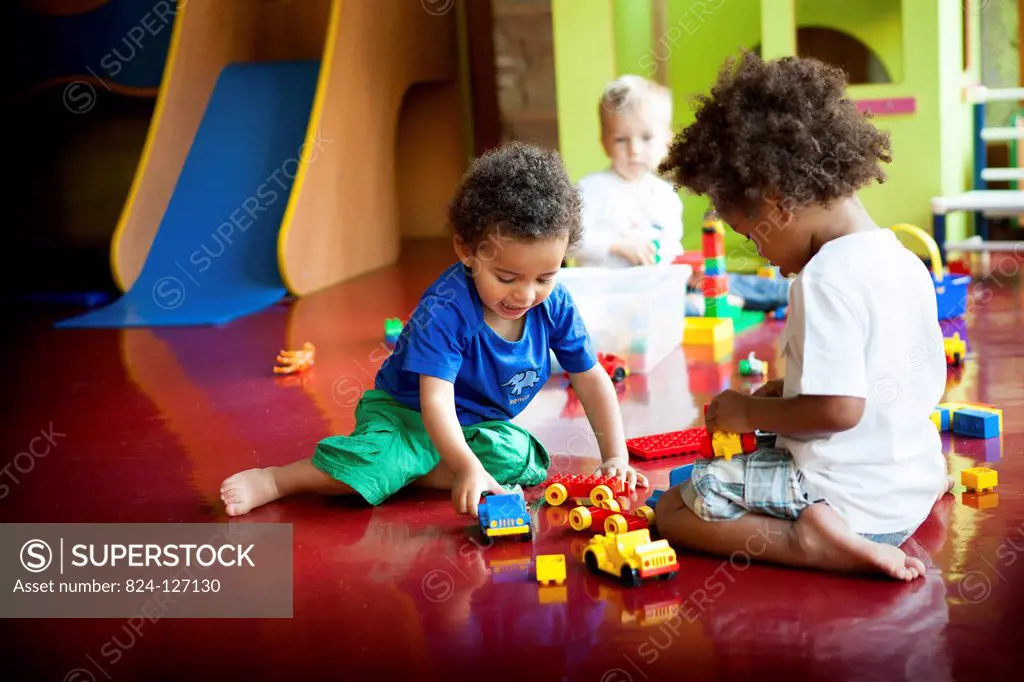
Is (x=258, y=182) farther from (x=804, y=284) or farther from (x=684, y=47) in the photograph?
(x=804, y=284)

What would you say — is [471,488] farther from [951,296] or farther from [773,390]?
[951,296]

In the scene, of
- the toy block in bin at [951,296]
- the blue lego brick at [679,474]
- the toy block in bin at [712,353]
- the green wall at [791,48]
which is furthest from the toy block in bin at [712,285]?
the blue lego brick at [679,474]

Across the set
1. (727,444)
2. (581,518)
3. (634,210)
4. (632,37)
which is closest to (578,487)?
(581,518)

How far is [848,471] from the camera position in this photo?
1580mm

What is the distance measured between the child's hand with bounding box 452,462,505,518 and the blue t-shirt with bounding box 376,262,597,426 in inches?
6.5

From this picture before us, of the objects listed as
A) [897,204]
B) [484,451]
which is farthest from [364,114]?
[484,451]

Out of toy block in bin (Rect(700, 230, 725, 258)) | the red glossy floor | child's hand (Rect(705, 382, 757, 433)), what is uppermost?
toy block in bin (Rect(700, 230, 725, 258))

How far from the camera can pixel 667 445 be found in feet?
7.28

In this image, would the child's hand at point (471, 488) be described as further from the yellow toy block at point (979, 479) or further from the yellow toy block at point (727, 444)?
the yellow toy block at point (979, 479)

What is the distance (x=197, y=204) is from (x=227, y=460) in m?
2.51

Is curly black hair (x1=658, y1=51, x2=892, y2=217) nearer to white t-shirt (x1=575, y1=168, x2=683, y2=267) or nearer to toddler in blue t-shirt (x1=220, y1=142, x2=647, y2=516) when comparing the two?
toddler in blue t-shirt (x1=220, y1=142, x2=647, y2=516)

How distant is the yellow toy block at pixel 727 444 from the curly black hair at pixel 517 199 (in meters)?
0.41

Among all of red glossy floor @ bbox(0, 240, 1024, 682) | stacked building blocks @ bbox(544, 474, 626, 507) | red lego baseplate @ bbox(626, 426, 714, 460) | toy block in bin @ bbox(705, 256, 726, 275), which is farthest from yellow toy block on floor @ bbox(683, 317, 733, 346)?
stacked building blocks @ bbox(544, 474, 626, 507)

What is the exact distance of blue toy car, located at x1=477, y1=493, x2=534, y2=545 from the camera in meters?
1.80
